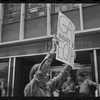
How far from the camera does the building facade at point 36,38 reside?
23.4 ft

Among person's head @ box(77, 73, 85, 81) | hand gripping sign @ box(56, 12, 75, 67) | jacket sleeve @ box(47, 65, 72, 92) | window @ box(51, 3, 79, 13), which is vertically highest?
window @ box(51, 3, 79, 13)

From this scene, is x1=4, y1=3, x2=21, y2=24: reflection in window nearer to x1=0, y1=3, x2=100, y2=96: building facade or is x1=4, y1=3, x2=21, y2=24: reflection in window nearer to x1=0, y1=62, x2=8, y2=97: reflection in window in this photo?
x1=0, y1=3, x2=100, y2=96: building facade

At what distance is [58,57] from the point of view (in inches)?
88.4

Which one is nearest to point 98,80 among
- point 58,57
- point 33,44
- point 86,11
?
point 86,11

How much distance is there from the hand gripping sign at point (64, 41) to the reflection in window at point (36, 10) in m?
6.23

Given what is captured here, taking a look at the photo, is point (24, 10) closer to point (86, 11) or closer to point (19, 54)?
point (19, 54)

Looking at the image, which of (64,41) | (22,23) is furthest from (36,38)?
(64,41)

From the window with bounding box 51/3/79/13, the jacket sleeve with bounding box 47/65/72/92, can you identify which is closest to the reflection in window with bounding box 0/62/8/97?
the window with bounding box 51/3/79/13

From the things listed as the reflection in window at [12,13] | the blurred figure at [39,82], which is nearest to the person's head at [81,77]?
the reflection in window at [12,13]

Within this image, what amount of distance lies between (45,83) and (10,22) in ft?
25.3

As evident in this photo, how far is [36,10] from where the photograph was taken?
887cm

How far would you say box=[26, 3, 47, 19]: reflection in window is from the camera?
8.64 m

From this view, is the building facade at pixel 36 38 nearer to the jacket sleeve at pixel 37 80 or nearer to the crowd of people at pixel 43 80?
the crowd of people at pixel 43 80

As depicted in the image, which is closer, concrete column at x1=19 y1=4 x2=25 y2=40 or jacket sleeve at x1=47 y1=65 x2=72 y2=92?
jacket sleeve at x1=47 y1=65 x2=72 y2=92
